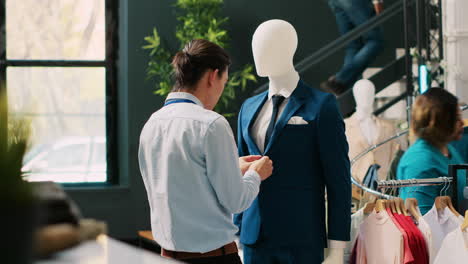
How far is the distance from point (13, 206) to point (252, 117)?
1998 mm

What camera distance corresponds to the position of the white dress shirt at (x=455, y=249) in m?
2.58

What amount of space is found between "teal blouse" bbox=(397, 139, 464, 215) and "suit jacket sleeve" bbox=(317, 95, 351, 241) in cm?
76

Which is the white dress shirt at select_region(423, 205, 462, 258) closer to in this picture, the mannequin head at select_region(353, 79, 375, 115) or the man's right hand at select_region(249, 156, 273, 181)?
the man's right hand at select_region(249, 156, 273, 181)

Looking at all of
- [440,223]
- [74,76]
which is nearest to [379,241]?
[440,223]

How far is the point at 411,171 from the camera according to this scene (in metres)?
3.07

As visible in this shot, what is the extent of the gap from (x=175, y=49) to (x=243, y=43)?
734 millimetres

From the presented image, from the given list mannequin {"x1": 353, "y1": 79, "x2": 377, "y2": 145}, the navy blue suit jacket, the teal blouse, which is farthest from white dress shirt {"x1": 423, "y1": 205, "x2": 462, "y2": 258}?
mannequin {"x1": 353, "y1": 79, "x2": 377, "y2": 145}

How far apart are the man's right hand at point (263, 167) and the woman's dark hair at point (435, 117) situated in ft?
3.63

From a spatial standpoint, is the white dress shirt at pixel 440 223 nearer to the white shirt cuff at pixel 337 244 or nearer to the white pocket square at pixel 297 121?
the white shirt cuff at pixel 337 244

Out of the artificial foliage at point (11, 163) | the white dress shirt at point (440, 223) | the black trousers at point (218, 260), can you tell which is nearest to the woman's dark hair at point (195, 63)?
the black trousers at point (218, 260)

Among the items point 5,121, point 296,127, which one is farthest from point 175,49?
point 5,121

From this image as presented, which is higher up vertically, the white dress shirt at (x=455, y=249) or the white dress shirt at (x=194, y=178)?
the white dress shirt at (x=194, y=178)

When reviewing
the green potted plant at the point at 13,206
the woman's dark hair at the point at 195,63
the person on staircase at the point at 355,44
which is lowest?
the green potted plant at the point at 13,206

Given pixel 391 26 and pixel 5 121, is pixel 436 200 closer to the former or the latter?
pixel 5 121
